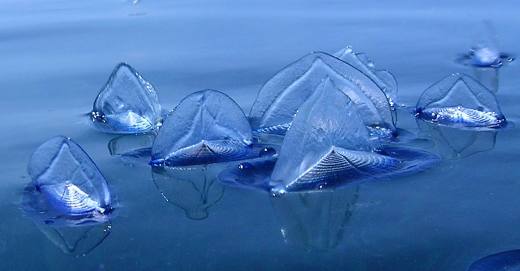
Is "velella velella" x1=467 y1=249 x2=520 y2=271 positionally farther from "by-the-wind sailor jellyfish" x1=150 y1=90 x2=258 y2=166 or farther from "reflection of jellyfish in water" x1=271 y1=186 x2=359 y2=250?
"by-the-wind sailor jellyfish" x1=150 y1=90 x2=258 y2=166

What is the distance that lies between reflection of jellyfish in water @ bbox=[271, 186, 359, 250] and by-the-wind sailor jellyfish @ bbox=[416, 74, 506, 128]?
2.14 ft

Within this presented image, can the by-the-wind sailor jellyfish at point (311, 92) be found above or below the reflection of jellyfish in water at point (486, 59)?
above

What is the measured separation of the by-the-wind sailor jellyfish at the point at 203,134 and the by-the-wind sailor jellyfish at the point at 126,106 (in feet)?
1.06

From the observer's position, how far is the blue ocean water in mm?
1570

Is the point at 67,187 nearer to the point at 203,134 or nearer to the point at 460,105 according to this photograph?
the point at 203,134

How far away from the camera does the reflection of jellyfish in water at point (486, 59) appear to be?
3.02 metres

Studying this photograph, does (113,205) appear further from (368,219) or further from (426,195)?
(426,195)

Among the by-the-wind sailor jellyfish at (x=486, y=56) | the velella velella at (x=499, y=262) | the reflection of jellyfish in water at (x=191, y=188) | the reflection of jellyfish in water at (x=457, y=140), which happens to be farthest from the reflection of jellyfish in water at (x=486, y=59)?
the velella velella at (x=499, y=262)

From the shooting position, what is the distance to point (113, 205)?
5.93 ft

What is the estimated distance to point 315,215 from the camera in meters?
1.73

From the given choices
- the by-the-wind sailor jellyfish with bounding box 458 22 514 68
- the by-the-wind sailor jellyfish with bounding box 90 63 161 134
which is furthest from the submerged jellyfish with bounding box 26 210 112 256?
the by-the-wind sailor jellyfish with bounding box 458 22 514 68

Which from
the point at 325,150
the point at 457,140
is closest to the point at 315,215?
the point at 325,150

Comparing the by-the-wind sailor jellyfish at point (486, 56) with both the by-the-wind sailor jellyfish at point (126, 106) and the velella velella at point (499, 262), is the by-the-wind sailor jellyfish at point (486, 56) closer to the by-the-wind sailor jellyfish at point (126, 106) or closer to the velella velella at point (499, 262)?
the by-the-wind sailor jellyfish at point (126, 106)

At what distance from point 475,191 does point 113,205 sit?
0.85 metres
